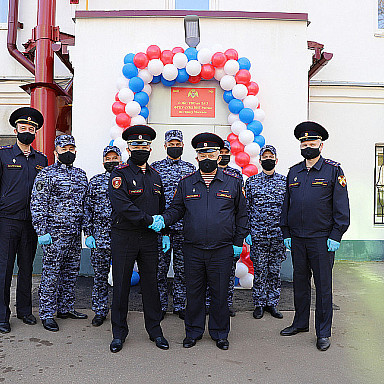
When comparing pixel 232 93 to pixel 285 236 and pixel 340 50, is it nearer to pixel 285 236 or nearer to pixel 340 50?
pixel 285 236

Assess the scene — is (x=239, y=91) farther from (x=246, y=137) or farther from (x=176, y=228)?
(x=176, y=228)

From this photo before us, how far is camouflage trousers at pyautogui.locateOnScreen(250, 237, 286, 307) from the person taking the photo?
4.77m

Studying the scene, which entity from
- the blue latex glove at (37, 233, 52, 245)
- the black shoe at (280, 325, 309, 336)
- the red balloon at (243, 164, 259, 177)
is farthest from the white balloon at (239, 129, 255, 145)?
the blue latex glove at (37, 233, 52, 245)

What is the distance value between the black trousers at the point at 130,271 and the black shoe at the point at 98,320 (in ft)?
2.26

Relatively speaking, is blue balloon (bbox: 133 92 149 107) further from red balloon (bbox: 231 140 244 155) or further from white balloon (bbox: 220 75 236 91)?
red balloon (bbox: 231 140 244 155)

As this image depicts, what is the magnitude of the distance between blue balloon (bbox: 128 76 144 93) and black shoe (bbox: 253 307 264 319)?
139 inches

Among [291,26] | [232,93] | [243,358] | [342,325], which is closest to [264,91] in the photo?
[232,93]

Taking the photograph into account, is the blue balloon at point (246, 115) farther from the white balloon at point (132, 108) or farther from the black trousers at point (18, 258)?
the black trousers at point (18, 258)

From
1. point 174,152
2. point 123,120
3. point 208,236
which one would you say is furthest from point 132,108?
point 208,236

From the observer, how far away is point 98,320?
4.38 metres

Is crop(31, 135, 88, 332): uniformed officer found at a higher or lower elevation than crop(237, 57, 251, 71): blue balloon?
lower

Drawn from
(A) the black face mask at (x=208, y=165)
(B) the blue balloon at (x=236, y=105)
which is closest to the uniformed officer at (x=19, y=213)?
(A) the black face mask at (x=208, y=165)

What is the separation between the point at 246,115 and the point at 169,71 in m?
1.32

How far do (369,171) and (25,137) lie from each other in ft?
22.2
